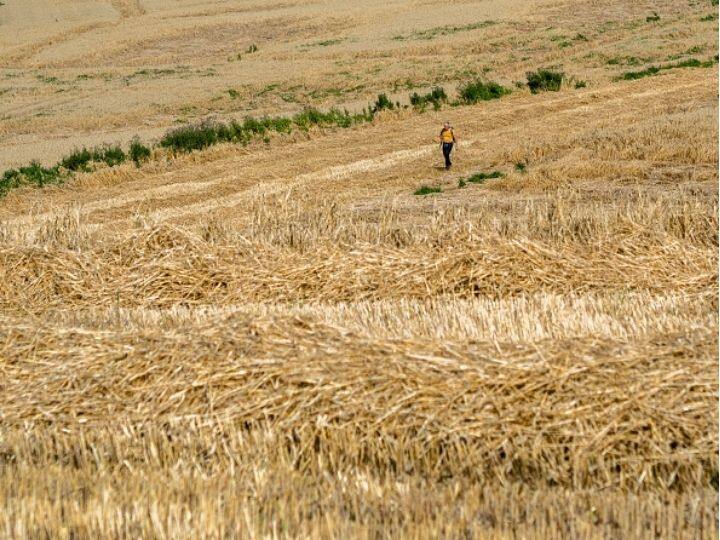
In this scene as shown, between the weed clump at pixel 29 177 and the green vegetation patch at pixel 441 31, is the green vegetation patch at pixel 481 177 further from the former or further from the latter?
the green vegetation patch at pixel 441 31

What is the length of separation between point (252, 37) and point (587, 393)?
5700 cm

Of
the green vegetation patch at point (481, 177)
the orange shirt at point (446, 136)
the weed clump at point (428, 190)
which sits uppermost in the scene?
the orange shirt at point (446, 136)

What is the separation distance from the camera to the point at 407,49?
50.5 metres

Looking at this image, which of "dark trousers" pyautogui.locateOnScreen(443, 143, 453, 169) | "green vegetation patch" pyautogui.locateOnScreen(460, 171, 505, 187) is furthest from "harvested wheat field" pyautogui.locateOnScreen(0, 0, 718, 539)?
"dark trousers" pyautogui.locateOnScreen(443, 143, 453, 169)

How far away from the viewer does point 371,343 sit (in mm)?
7402

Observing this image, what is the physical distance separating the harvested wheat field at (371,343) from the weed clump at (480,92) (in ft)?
21.0

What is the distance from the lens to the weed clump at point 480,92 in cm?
3167

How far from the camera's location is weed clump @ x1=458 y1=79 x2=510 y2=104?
3167cm

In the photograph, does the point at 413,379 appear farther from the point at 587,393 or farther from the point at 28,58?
the point at 28,58

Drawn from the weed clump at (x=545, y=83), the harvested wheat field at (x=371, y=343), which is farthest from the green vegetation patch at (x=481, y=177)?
the weed clump at (x=545, y=83)

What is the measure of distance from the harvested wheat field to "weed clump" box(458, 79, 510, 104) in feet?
21.0

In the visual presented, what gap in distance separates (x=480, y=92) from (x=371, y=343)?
25.6m

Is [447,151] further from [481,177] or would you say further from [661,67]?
[661,67]

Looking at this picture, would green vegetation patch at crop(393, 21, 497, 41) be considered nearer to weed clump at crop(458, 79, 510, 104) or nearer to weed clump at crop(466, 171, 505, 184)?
weed clump at crop(458, 79, 510, 104)
